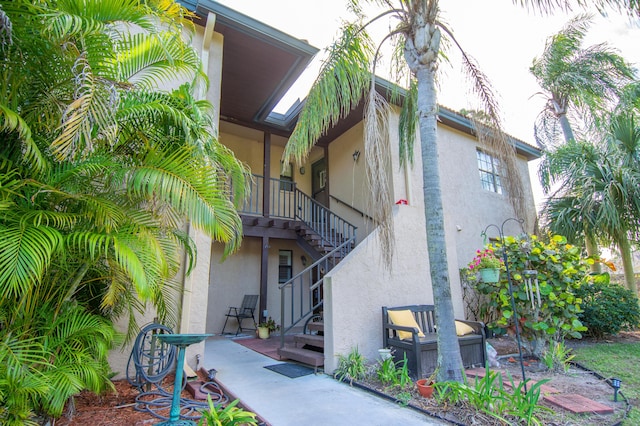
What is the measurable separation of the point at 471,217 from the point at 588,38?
703 centimetres

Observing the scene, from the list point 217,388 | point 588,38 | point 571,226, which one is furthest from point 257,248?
point 588,38

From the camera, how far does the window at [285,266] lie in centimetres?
982

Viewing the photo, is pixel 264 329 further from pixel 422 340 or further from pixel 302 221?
pixel 422 340

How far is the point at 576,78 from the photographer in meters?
9.95

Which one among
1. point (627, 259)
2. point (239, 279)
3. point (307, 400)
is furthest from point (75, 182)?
point (627, 259)

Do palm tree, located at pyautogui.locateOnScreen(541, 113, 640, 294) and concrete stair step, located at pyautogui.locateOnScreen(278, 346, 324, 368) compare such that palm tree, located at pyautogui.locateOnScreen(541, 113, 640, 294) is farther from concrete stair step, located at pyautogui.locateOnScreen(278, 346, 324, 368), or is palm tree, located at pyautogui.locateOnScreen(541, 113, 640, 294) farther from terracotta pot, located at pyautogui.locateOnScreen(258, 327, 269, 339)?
terracotta pot, located at pyautogui.locateOnScreen(258, 327, 269, 339)

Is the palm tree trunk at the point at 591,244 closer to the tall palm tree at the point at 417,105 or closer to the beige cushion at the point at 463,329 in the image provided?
the beige cushion at the point at 463,329

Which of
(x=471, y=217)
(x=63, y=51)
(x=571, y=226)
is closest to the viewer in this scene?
(x=63, y=51)

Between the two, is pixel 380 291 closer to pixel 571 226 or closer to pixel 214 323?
pixel 214 323

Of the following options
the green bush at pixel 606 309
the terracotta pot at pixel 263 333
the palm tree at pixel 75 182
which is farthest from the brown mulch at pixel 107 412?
the green bush at pixel 606 309

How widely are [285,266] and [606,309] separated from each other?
27.0 feet

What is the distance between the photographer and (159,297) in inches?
149

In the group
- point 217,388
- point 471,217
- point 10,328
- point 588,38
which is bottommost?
point 217,388

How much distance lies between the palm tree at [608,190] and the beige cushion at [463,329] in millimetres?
4817
